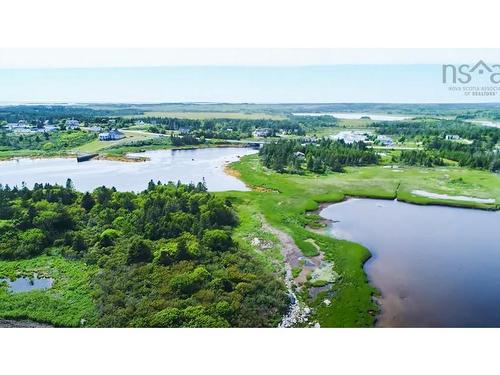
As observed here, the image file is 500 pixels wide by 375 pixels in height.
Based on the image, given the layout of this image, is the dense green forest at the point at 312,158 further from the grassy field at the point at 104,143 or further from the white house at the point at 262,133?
the white house at the point at 262,133

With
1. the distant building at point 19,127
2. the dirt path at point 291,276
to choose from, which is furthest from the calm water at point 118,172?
the dirt path at point 291,276

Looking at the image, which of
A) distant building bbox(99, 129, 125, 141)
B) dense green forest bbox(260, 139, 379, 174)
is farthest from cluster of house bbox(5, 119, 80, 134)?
dense green forest bbox(260, 139, 379, 174)

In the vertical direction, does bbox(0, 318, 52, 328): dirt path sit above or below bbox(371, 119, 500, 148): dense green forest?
below

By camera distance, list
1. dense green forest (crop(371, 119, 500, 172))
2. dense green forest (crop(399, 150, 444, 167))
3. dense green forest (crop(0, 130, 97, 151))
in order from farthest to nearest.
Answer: dense green forest (crop(399, 150, 444, 167))
dense green forest (crop(371, 119, 500, 172))
dense green forest (crop(0, 130, 97, 151))

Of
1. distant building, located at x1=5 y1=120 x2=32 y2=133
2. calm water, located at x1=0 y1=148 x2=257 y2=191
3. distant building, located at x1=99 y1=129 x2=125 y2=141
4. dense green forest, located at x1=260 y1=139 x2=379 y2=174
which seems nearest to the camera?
calm water, located at x1=0 y1=148 x2=257 y2=191

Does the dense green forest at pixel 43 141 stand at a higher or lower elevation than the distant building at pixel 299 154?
Answer: higher

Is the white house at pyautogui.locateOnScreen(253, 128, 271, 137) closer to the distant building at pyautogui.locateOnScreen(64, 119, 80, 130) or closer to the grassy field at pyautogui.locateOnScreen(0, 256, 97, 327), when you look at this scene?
the distant building at pyautogui.locateOnScreen(64, 119, 80, 130)

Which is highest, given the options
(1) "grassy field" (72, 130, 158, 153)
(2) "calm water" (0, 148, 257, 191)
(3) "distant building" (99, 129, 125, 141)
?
(3) "distant building" (99, 129, 125, 141)

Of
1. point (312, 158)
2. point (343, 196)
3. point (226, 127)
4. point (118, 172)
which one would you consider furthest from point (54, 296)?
point (226, 127)
